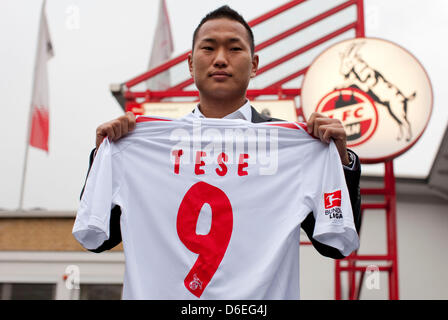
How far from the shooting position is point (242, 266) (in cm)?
197

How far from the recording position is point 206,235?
2010 mm

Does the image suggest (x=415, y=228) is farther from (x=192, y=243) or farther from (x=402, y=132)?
(x=192, y=243)

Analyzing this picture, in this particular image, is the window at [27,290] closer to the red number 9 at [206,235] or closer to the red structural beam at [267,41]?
the red structural beam at [267,41]

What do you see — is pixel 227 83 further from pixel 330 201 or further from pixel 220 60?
pixel 330 201

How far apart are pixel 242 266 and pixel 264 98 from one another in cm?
548

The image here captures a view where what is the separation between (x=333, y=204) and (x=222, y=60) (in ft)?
2.54

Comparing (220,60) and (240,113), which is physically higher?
(220,60)

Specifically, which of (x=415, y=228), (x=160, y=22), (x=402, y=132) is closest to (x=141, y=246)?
(x=402, y=132)

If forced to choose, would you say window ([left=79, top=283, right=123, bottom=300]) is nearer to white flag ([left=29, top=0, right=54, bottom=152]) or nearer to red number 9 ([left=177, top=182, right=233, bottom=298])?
white flag ([left=29, top=0, right=54, bottom=152])

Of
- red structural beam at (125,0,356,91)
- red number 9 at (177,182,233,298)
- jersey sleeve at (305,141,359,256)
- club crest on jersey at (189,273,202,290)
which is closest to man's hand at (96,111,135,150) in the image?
red number 9 at (177,182,233,298)

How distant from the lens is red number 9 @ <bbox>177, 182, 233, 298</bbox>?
1935 millimetres

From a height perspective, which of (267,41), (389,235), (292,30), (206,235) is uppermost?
(292,30)

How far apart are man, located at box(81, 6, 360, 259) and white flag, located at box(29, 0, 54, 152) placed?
31.3 ft

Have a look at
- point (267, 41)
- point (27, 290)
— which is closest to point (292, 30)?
point (267, 41)
